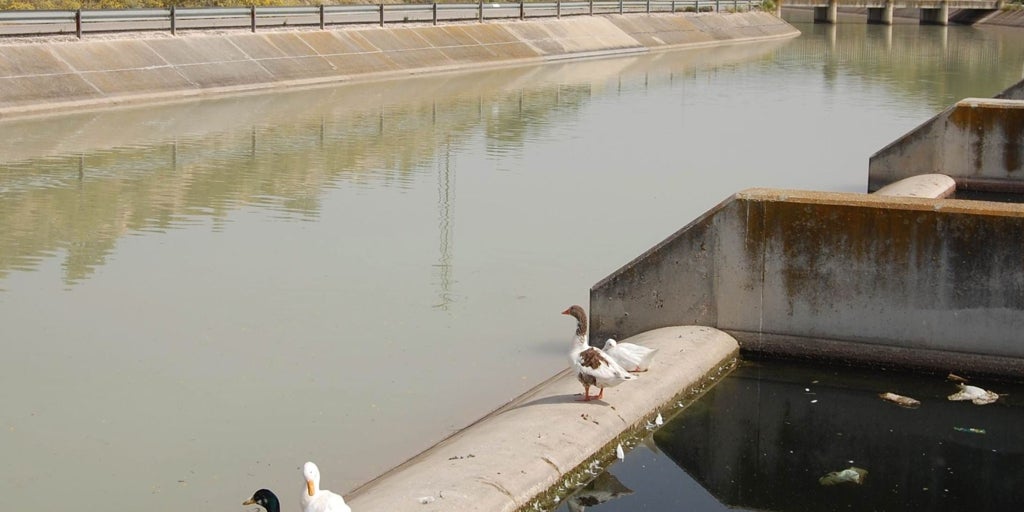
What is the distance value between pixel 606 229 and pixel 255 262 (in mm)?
4716

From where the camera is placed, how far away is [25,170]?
22.6 metres

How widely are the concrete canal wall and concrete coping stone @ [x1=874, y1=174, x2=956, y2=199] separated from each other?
17.7 meters

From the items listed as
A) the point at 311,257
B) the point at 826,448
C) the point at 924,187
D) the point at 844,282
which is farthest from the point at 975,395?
the point at 924,187

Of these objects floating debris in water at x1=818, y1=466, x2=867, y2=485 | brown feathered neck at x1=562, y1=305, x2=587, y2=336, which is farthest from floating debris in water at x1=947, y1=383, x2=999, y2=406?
brown feathered neck at x1=562, y1=305, x2=587, y2=336

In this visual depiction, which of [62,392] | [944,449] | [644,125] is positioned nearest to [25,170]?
[62,392]

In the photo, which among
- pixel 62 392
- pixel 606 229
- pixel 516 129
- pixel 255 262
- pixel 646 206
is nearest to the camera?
pixel 62 392

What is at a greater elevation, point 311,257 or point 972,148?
point 972,148

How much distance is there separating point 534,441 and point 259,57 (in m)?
29.8

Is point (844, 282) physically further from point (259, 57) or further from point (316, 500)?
point (259, 57)

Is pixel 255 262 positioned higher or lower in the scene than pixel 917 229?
lower

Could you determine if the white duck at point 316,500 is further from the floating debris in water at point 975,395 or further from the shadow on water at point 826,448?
the floating debris in water at point 975,395

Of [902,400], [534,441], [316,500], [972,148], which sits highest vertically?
[972,148]

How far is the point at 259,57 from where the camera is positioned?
124 feet

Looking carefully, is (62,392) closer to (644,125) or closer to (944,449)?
(944,449)
